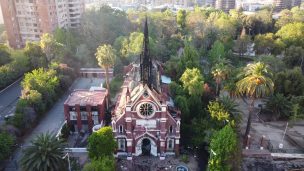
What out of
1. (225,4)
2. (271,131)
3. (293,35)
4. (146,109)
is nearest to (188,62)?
(271,131)

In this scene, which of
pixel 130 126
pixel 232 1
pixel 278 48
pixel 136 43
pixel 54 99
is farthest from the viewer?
pixel 232 1

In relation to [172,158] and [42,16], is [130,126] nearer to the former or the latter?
[172,158]

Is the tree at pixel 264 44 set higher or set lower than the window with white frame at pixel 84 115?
higher

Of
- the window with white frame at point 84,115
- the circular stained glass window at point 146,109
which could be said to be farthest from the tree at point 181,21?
the circular stained glass window at point 146,109

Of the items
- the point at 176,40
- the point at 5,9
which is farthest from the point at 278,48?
the point at 5,9

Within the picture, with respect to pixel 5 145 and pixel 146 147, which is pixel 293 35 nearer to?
pixel 146 147

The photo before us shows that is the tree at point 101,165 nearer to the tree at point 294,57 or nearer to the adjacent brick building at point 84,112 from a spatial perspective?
the adjacent brick building at point 84,112

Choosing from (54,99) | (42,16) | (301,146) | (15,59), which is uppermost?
(42,16)
